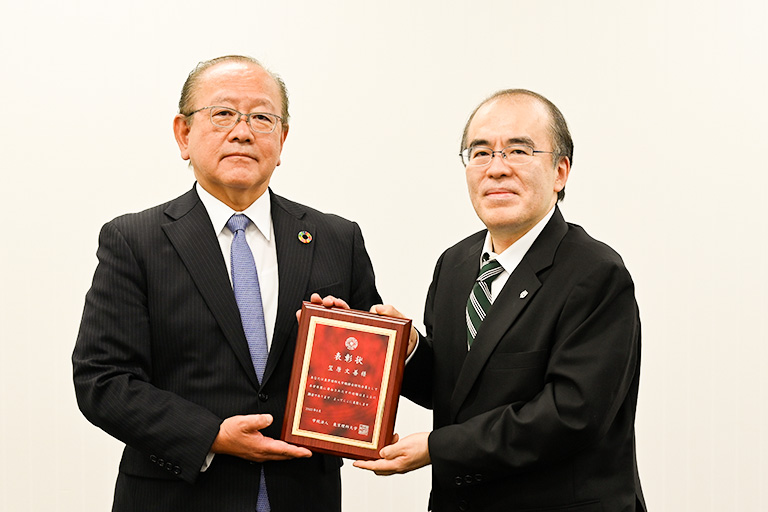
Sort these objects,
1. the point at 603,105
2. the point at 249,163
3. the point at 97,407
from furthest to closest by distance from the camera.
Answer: the point at 603,105 < the point at 249,163 < the point at 97,407

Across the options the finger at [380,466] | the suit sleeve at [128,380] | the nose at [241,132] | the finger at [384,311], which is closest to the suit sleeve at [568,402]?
the finger at [380,466]

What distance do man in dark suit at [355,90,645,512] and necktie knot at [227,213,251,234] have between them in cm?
47

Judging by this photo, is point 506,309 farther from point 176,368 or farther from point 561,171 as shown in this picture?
point 176,368

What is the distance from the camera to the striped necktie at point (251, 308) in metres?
2.21

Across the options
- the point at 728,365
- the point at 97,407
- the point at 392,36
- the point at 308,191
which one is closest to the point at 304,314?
the point at 97,407

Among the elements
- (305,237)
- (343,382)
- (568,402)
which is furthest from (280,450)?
(568,402)

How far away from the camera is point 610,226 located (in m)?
3.72

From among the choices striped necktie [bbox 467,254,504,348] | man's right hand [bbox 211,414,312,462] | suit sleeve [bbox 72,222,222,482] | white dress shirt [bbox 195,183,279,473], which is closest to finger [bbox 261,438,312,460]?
man's right hand [bbox 211,414,312,462]

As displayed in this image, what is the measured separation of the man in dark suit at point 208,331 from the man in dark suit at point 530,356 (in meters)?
0.28

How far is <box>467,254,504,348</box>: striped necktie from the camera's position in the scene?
2240 mm

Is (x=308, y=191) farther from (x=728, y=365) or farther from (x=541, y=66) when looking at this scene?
(x=728, y=365)

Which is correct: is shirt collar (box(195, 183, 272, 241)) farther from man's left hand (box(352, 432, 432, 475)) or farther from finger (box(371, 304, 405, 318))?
man's left hand (box(352, 432, 432, 475))

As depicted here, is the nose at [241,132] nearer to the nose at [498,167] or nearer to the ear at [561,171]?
the nose at [498,167]

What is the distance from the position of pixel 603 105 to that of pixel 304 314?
2.08 m
